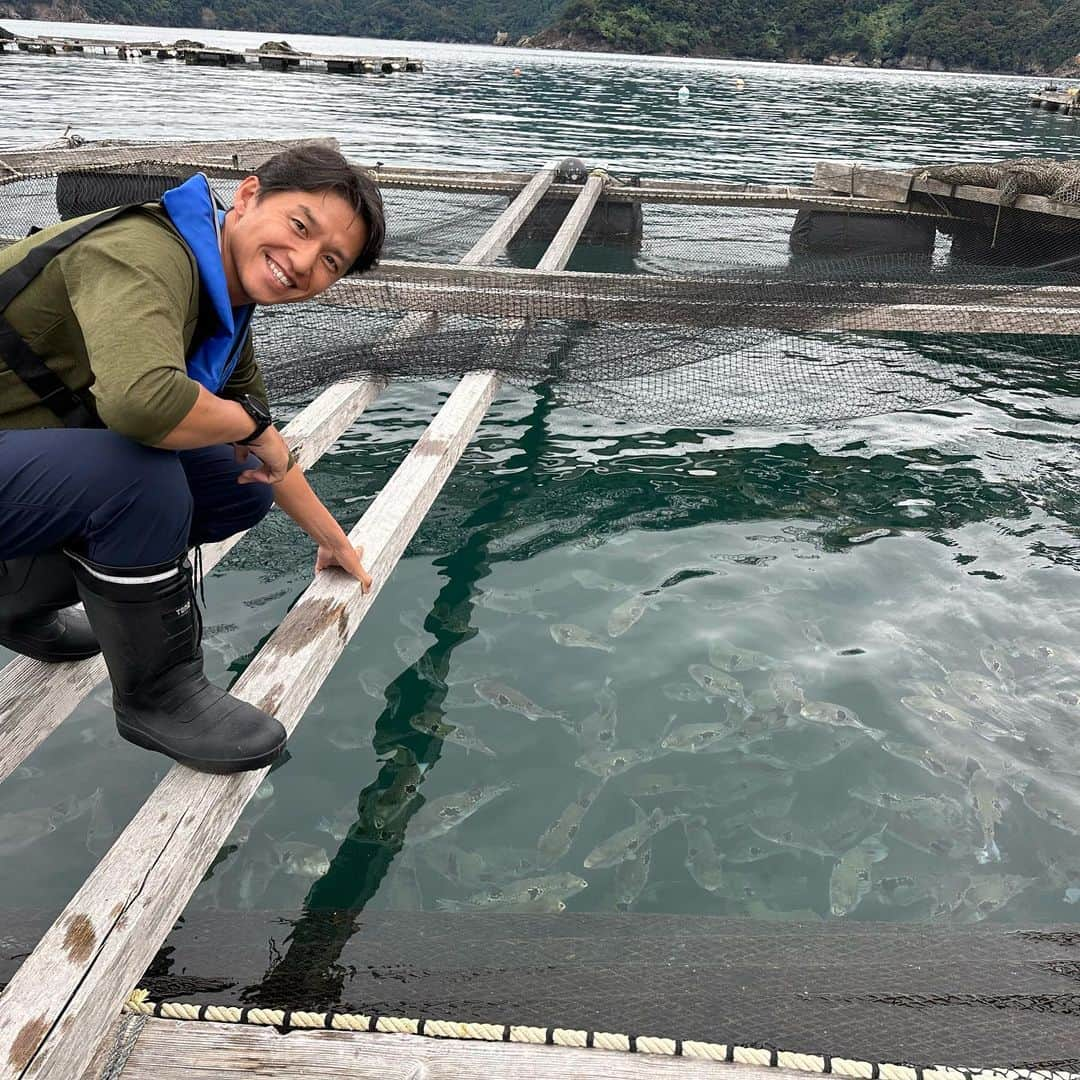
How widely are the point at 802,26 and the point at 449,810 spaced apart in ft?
480

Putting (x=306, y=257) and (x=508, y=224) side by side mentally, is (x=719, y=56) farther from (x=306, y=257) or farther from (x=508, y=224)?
(x=306, y=257)

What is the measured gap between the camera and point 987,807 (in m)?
3.37

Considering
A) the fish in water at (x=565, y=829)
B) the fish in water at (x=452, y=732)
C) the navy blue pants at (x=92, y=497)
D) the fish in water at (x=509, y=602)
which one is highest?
the navy blue pants at (x=92, y=497)

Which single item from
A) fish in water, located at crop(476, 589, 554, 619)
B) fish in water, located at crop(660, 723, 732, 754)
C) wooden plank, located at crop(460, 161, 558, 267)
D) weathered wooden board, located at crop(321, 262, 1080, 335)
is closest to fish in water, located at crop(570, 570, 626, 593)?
fish in water, located at crop(476, 589, 554, 619)

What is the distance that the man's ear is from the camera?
226cm

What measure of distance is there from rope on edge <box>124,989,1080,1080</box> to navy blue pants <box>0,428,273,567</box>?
96 cm

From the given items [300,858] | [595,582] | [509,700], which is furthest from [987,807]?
[300,858]

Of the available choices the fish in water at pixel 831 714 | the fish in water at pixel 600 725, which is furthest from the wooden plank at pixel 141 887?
the fish in water at pixel 831 714

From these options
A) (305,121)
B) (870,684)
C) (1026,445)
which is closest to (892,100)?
(305,121)

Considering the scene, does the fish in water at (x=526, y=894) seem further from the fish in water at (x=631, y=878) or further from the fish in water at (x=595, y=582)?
the fish in water at (x=595, y=582)

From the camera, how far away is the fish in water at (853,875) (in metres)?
2.99

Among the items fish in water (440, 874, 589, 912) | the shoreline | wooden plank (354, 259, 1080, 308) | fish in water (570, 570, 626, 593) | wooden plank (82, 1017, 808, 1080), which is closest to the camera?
wooden plank (82, 1017, 808, 1080)

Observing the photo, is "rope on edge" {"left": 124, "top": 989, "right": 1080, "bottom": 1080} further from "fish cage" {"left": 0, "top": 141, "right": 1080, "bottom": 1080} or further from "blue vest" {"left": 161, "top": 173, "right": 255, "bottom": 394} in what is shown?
"blue vest" {"left": 161, "top": 173, "right": 255, "bottom": 394}

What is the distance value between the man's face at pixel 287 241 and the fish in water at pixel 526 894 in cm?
188
